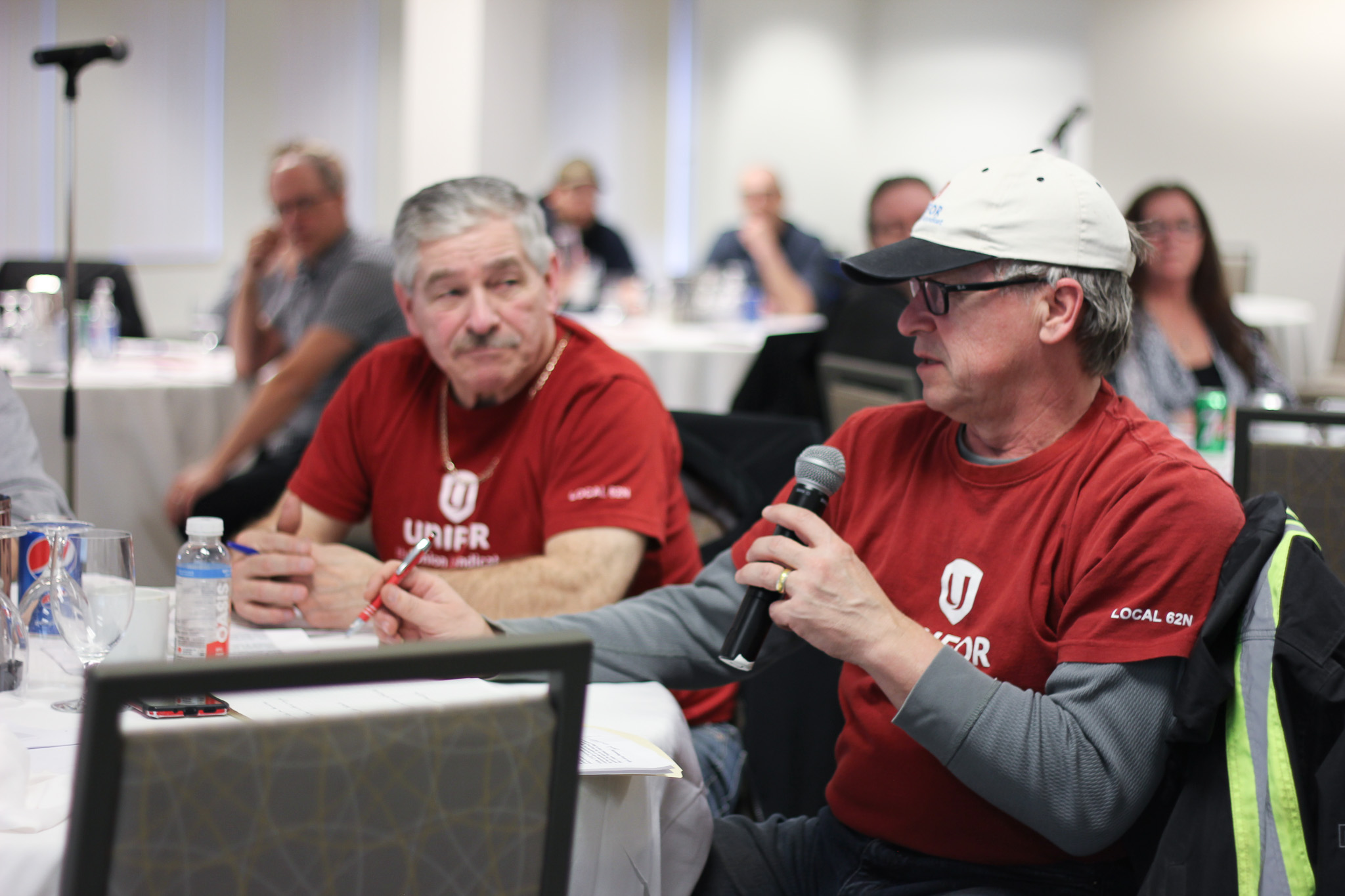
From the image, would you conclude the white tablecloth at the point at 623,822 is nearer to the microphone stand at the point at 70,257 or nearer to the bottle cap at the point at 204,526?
the bottle cap at the point at 204,526

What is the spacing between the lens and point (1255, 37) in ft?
24.6

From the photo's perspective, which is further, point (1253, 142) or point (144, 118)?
point (144, 118)

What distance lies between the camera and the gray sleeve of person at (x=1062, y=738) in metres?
1.19

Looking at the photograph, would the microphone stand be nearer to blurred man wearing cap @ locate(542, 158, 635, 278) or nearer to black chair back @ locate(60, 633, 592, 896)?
black chair back @ locate(60, 633, 592, 896)

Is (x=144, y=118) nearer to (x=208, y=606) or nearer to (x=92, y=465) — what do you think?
(x=92, y=465)

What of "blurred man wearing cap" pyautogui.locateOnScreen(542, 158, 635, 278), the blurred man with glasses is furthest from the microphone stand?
"blurred man wearing cap" pyautogui.locateOnScreen(542, 158, 635, 278)

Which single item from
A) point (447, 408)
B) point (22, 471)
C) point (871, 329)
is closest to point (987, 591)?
point (447, 408)

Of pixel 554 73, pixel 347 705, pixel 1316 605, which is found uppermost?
pixel 554 73

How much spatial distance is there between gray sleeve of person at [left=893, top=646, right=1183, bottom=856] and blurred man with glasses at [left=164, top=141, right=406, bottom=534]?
2795 millimetres

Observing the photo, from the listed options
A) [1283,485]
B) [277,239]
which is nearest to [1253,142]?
[277,239]

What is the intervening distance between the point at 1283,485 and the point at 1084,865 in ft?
2.65

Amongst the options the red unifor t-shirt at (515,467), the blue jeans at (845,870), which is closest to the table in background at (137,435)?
the red unifor t-shirt at (515,467)

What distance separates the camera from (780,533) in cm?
143

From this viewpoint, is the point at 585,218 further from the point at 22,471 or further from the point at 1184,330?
the point at 22,471
